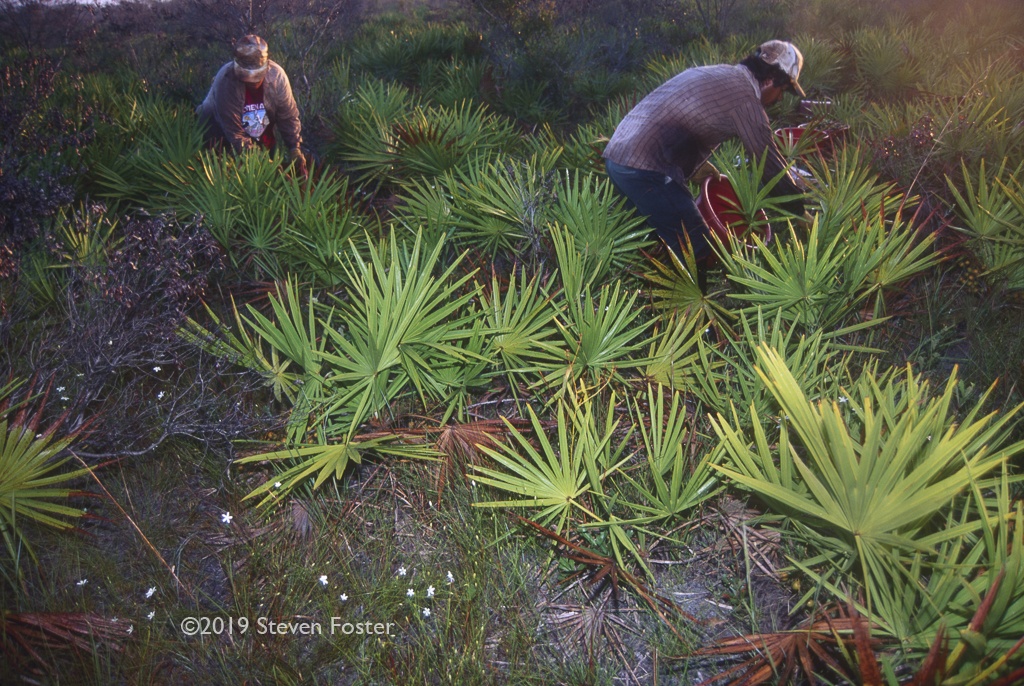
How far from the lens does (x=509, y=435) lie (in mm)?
2885

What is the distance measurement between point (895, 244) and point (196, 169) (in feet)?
14.0

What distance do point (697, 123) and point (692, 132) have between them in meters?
0.06

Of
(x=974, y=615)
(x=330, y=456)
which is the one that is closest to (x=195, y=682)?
(x=330, y=456)

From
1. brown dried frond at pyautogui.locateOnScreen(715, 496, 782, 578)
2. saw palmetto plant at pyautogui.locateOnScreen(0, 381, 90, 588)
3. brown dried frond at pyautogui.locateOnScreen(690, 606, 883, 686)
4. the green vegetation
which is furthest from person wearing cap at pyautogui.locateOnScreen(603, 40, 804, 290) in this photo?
saw palmetto plant at pyautogui.locateOnScreen(0, 381, 90, 588)

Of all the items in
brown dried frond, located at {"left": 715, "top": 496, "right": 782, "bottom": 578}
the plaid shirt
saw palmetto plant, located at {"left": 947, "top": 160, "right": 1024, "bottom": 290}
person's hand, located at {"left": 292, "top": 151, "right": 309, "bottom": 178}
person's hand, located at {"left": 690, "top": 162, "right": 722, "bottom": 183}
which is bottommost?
brown dried frond, located at {"left": 715, "top": 496, "right": 782, "bottom": 578}

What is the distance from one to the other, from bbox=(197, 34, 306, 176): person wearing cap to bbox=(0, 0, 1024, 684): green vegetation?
684 millimetres

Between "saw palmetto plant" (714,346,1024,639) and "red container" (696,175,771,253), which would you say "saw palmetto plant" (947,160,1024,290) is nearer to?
"red container" (696,175,771,253)

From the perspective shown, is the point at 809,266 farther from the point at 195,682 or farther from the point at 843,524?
the point at 195,682

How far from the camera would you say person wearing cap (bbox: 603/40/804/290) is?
3633 millimetres

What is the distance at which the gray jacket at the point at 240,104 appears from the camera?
5.31 m

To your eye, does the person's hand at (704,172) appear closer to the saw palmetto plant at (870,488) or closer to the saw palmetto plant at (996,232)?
the saw palmetto plant at (996,232)

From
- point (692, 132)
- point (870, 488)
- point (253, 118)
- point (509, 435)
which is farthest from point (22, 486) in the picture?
point (253, 118)

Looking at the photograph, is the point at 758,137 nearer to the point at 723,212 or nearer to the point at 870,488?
the point at 723,212

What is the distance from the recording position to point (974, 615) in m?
1.62
